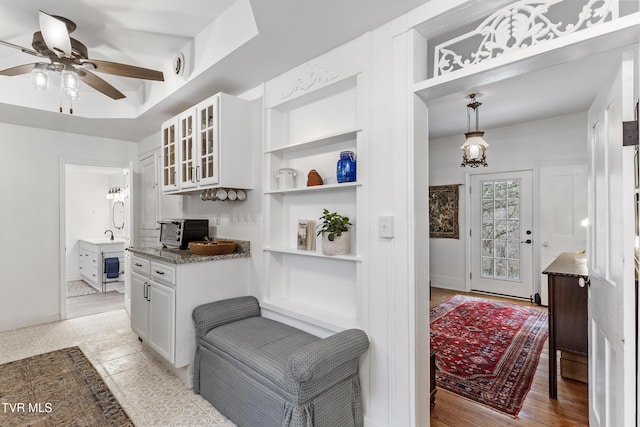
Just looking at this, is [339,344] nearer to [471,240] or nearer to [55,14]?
[55,14]

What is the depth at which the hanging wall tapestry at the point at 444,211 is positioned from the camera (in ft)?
18.1

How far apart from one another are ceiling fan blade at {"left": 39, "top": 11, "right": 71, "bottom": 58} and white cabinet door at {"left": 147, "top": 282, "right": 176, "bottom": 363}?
5.60ft

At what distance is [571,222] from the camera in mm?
4441

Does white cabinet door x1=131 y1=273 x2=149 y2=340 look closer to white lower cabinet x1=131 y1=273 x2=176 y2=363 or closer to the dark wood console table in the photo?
white lower cabinet x1=131 y1=273 x2=176 y2=363

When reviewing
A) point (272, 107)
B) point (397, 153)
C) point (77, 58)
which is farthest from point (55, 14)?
point (397, 153)

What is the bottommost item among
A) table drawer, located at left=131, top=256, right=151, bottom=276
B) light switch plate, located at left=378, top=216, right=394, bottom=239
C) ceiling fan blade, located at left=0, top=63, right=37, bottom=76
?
table drawer, located at left=131, top=256, right=151, bottom=276

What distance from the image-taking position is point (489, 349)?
123 inches

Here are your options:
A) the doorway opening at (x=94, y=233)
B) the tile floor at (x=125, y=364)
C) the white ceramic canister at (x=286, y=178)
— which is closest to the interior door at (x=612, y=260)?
the white ceramic canister at (x=286, y=178)

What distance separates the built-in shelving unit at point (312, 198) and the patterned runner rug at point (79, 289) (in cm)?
448

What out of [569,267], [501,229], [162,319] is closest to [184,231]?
[162,319]

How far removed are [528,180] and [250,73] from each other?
425 centimetres

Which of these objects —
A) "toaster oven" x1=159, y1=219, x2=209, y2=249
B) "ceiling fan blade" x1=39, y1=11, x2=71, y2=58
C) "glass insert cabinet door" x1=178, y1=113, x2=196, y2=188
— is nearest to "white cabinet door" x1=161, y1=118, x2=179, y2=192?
"glass insert cabinet door" x1=178, y1=113, x2=196, y2=188

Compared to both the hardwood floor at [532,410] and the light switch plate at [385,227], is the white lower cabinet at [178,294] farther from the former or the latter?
the hardwood floor at [532,410]

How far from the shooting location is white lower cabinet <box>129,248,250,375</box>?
2.47m
